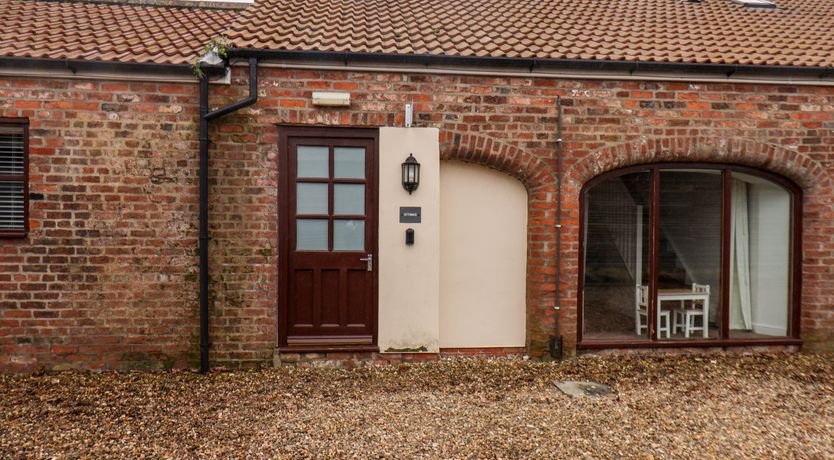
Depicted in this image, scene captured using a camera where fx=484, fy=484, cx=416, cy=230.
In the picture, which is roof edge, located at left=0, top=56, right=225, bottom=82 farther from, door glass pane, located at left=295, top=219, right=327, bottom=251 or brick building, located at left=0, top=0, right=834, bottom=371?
door glass pane, located at left=295, top=219, right=327, bottom=251

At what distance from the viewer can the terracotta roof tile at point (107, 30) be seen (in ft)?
16.1

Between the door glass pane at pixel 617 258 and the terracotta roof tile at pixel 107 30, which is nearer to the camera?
the terracotta roof tile at pixel 107 30

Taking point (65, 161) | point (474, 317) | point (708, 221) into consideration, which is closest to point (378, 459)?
point (474, 317)

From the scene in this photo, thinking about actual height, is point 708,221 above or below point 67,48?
below

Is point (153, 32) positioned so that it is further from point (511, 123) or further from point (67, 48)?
point (511, 123)

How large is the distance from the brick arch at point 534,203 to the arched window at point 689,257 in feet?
1.52

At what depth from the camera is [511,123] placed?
5.22 metres

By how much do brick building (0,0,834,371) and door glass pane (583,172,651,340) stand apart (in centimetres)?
2

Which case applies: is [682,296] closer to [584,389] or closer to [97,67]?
[584,389]

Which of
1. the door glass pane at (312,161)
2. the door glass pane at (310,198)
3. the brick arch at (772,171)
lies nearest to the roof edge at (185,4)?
the door glass pane at (312,161)

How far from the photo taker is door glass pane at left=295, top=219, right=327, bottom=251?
5113 millimetres

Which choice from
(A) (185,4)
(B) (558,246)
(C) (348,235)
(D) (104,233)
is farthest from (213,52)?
(B) (558,246)

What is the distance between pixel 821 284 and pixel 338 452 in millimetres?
5634

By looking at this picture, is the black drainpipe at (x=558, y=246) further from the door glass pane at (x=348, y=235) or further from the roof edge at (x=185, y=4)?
the roof edge at (x=185, y=4)
